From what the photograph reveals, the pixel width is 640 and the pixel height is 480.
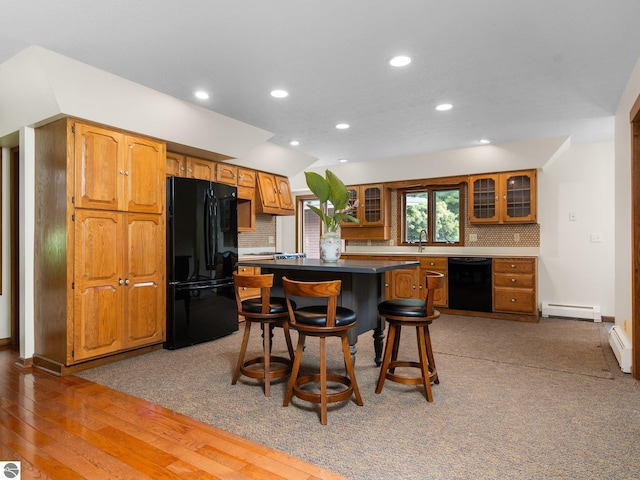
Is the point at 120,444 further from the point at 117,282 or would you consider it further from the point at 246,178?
the point at 246,178

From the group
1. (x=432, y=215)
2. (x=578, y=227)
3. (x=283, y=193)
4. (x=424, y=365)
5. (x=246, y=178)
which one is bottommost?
(x=424, y=365)

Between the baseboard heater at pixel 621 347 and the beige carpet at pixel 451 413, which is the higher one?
the baseboard heater at pixel 621 347

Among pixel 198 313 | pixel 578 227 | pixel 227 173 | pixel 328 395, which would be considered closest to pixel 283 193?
pixel 227 173

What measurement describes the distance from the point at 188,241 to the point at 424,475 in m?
3.12

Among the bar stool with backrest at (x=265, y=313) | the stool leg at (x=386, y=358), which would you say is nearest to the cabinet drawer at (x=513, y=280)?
the stool leg at (x=386, y=358)

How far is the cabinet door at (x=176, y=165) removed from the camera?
446 centimetres

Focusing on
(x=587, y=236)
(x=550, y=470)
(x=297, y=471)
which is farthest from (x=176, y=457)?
(x=587, y=236)

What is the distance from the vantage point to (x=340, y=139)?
17.6 feet

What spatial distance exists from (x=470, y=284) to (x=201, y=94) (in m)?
4.33

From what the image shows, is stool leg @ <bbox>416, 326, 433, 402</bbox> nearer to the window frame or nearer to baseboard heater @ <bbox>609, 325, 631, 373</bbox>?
baseboard heater @ <bbox>609, 325, 631, 373</bbox>

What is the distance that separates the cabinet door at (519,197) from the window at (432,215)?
0.80 metres

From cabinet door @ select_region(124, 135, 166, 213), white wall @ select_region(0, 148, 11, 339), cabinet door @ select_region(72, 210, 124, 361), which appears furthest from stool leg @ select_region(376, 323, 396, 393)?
white wall @ select_region(0, 148, 11, 339)

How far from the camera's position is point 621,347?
3.37 m

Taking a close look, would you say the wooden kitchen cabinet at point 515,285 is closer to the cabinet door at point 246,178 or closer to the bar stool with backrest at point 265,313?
the cabinet door at point 246,178
